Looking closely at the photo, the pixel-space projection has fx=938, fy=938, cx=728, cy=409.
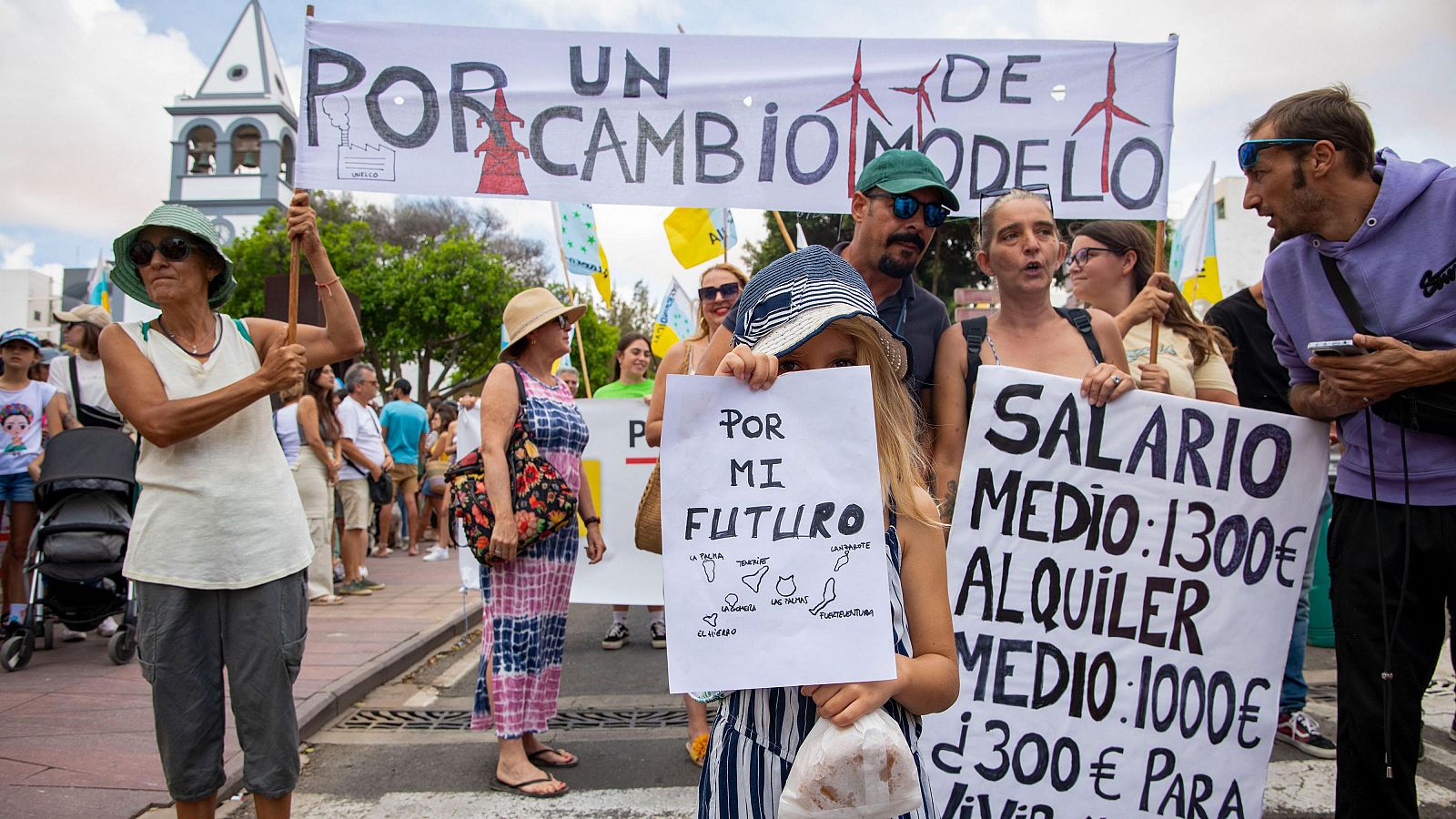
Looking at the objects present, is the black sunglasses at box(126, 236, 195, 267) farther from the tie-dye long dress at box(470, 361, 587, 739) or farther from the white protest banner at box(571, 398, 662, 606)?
the white protest banner at box(571, 398, 662, 606)

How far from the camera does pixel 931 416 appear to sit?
309cm

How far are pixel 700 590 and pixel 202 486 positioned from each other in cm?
Result: 189

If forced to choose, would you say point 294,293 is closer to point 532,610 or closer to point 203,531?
point 203,531

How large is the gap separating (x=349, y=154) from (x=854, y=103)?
83.4 inches

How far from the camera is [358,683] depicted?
5.08m

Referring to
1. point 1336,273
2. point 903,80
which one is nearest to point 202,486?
point 903,80

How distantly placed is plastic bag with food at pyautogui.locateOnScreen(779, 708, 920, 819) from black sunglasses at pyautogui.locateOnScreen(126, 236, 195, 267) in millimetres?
2455

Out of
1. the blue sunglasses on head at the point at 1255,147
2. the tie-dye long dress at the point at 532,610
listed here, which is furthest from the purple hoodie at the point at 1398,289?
the tie-dye long dress at the point at 532,610

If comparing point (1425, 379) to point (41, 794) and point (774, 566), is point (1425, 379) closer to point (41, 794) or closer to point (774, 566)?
point (774, 566)

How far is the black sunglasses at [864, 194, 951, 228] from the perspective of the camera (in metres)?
2.70

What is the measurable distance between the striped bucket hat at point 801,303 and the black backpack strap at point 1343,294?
1.61m

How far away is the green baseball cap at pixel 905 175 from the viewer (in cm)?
266

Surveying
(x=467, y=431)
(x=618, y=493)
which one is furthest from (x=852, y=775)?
(x=467, y=431)

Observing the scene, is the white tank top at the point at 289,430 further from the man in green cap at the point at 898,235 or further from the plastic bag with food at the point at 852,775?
the plastic bag with food at the point at 852,775
